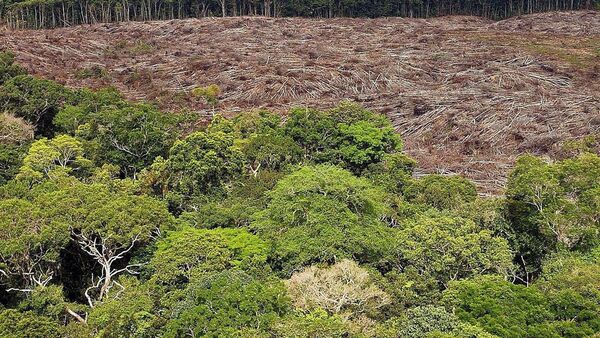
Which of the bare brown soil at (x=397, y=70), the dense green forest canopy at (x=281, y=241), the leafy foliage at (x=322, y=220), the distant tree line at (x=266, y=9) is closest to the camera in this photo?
the dense green forest canopy at (x=281, y=241)

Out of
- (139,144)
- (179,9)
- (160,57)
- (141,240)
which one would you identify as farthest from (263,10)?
(141,240)

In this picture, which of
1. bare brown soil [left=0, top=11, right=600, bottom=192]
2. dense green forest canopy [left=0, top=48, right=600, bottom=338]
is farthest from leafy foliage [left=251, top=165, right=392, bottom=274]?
bare brown soil [left=0, top=11, right=600, bottom=192]

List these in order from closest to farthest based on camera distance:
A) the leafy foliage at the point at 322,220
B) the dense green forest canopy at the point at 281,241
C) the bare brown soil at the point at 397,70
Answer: the dense green forest canopy at the point at 281,241 < the leafy foliage at the point at 322,220 < the bare brown soil at the point at 397,70

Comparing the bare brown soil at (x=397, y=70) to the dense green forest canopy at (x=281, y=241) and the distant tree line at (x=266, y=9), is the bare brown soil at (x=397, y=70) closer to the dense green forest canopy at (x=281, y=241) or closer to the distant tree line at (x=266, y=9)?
the dense green forest canopy at (x=281, y=241)

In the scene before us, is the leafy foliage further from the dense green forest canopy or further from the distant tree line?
the distant tree line

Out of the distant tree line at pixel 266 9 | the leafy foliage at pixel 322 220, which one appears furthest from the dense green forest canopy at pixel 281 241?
the distant tree line at pixel 266 9
